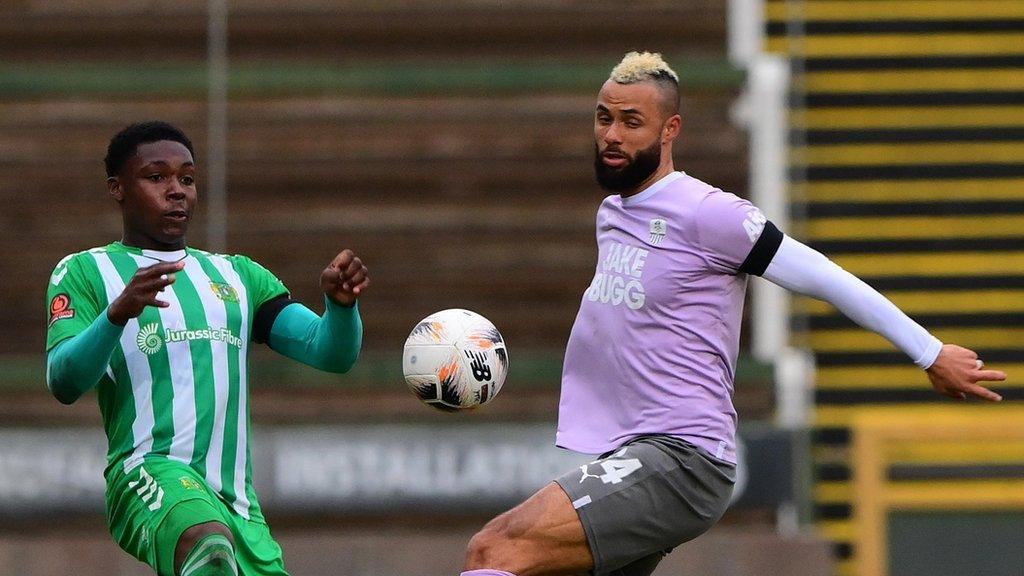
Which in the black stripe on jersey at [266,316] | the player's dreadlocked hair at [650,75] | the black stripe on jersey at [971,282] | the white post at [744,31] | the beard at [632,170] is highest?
the white post at [744,31]

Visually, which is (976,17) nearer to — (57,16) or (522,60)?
(522,60)

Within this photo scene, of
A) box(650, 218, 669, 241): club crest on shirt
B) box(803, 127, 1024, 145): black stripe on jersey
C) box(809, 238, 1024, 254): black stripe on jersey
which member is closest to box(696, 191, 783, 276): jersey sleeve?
box(650, 218, 669, 241): club crest on shirt

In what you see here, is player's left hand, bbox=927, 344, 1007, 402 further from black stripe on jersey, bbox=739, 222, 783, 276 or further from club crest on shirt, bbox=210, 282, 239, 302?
club crest on shirt, bbox=210, 282, 239, 302

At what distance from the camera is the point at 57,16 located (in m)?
13.6

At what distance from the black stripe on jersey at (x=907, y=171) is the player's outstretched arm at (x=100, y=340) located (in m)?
9.36

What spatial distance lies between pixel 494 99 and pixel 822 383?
3225 mm

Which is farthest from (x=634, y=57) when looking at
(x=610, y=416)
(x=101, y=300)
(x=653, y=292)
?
(x=101, y=300)

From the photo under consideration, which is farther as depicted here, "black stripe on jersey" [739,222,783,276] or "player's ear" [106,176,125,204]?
"player's ear" [106,176,125,204]

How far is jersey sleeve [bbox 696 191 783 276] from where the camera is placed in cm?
534

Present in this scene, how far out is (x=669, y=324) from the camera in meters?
5.39

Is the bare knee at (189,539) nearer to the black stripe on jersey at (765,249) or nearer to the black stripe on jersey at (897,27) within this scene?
the black stripe on jersey at (765,249)

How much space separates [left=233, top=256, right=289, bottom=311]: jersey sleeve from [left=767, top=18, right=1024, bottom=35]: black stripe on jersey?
8.88 m

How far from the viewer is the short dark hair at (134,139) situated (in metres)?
5.52

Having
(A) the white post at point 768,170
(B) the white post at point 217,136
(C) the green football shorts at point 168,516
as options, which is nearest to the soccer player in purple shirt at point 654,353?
(C) the green football shorts at point 168,516
